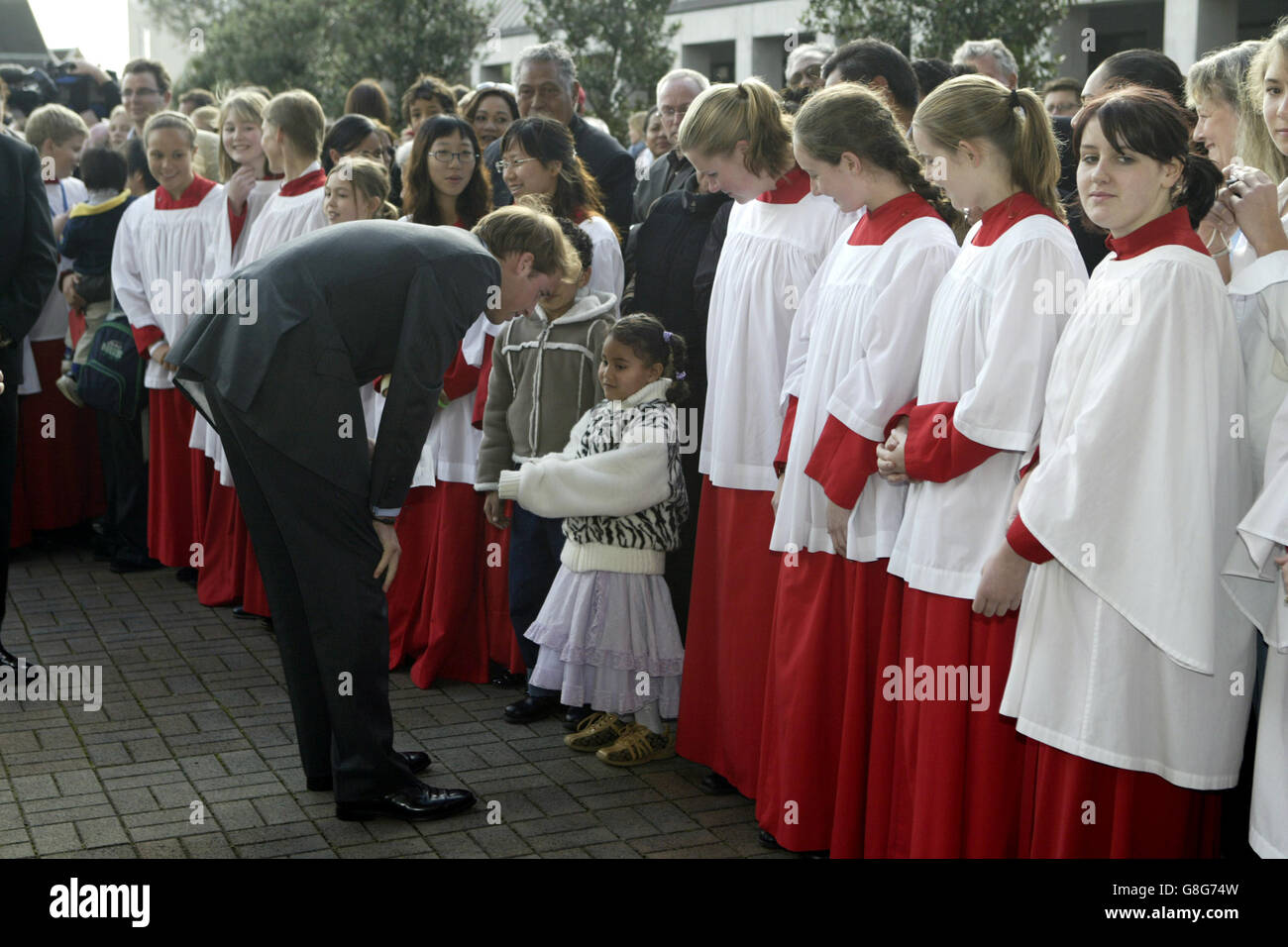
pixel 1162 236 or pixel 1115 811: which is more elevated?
pixel 1162 236

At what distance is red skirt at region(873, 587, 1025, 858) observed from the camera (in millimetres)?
3656

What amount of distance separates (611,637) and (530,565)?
0.65 m

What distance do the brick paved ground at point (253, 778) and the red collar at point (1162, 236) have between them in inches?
80.9

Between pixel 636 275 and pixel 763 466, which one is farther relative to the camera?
pixel 636 275

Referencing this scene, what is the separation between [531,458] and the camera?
543 cm

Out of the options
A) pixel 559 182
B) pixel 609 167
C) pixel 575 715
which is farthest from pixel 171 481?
pixel 575 715

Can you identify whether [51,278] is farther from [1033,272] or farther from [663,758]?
[1033,272]

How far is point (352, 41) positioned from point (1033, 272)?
65.1 feet

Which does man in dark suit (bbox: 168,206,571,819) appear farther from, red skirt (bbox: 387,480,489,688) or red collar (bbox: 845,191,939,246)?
red skirt (bbox: 387,480,489,688)

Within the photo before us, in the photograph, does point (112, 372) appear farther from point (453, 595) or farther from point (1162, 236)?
point (1162, 236)

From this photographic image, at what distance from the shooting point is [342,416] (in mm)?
4309

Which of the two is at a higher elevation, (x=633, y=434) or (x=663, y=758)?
(x=633, y=434)
